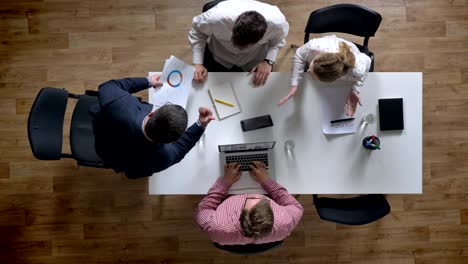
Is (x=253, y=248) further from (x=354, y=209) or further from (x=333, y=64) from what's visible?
(x=333, y=64)

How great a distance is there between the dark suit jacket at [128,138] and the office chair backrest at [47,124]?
1.16ft

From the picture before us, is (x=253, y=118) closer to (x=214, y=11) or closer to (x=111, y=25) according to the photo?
(x=214, y=11)

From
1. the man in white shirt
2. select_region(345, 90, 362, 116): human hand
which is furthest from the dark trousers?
select_region(345, 90, 362, 116): human hand

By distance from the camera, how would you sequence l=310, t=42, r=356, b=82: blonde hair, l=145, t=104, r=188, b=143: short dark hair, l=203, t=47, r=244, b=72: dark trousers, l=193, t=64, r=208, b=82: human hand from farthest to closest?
1. l=203, t=47, r=244, b=72: dark trousers
2. l=193, t=64, r=208, b=82: human hand
3. l=310, t=42, r=356, b=82: blonde hair
4. l=145, t=104, r=188, b=143: short dark hair

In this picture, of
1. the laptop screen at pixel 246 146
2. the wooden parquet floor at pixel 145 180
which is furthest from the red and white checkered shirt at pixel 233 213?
the wooden parquet floor at pixel 145 180

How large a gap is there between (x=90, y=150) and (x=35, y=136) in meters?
0.35

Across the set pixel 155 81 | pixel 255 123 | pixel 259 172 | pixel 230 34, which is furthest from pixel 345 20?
pixel 155 81

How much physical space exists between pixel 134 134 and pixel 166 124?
0.92ft

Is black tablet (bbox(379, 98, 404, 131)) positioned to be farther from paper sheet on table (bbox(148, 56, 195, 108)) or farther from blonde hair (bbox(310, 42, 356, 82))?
paper sheet on table (bbox(148, 56, 195, 108))

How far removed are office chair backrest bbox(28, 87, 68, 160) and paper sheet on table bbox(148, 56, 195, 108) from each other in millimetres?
631

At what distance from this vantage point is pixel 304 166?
2.34m

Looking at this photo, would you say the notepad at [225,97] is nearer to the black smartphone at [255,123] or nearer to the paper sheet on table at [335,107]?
the black smartphone at [255,123]

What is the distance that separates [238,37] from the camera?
2051 mm

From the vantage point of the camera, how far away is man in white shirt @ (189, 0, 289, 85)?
80.6 inches
